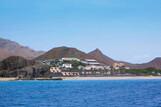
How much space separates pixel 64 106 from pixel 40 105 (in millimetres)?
2805

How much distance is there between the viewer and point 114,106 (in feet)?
153

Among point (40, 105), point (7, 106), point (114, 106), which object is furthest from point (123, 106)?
point (7, 106)

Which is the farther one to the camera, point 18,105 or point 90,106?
point 18,105

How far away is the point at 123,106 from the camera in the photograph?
4606cm

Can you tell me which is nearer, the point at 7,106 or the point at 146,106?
the point at 146,106

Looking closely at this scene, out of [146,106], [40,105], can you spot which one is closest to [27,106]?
[40,105]

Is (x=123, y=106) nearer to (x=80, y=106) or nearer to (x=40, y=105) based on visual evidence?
(x=80, y=106)

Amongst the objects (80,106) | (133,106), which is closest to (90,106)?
(80,106)

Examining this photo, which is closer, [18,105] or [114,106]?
[114,106]

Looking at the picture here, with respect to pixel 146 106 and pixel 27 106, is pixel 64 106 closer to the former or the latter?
pixel 27 106

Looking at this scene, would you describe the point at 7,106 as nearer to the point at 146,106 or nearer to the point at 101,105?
the point at 101,105

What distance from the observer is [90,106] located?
46625 millimetres

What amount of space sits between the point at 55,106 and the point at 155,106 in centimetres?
1058

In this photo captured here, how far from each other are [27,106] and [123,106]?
10.4 meters
